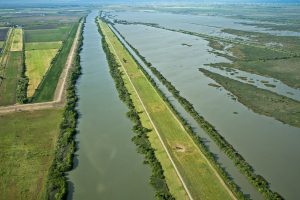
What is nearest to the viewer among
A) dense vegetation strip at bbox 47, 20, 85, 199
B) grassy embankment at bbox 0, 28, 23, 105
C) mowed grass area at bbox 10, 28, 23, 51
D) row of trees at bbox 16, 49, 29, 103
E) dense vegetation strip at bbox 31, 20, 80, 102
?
dense vegetation strip at bbox 47, 20, 85, 199

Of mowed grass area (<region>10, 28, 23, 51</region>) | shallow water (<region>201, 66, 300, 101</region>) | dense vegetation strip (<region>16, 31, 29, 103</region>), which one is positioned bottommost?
mowed grass area (<region>10, 28, 23, 51</region>)

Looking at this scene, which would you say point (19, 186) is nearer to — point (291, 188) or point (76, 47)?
point (291, 188)

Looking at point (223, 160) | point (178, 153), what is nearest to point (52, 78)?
point (178, 153)

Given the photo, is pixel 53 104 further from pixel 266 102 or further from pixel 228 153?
pixel 266 102

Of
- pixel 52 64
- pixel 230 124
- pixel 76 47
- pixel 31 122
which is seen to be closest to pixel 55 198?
pixel 31 122

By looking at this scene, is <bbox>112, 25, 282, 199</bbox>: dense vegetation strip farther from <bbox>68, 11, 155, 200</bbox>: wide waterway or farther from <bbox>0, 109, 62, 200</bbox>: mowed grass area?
<bbox>0, 109, 62, 200</bbox>: mowed grass area

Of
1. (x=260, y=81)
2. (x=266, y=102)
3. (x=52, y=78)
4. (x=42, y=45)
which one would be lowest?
(x=42, y=45)

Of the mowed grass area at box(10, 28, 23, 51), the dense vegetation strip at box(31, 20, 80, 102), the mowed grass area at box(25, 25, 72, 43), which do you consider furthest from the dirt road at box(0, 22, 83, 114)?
the mowed grass area at box(25, 25, 72, 43)
